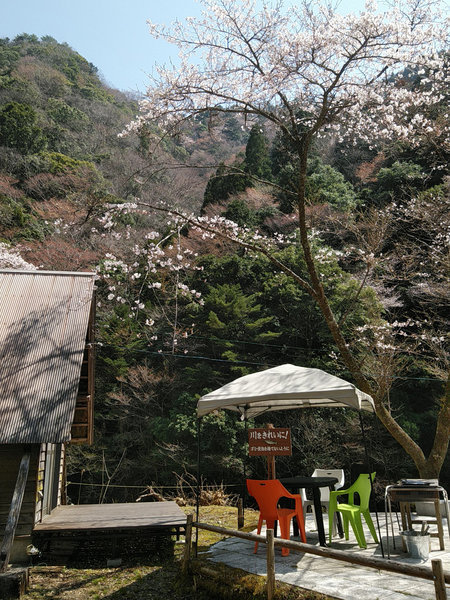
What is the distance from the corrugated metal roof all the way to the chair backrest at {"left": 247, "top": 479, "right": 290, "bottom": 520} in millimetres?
2291

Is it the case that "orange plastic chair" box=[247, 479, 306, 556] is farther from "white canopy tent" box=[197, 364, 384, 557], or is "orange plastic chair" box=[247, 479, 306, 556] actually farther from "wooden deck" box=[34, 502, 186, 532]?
"wooden deck" box=[34, 502, 186, 532]

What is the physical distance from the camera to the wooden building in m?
5.61

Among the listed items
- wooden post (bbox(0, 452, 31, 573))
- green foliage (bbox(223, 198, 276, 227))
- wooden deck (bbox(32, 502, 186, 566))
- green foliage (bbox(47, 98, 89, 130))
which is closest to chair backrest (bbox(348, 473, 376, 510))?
wooden deck (bbox(32, 502, 186, 566))

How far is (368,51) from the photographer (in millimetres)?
7305

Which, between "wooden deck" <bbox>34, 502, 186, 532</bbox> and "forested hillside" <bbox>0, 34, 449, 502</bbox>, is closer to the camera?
"wooden deck" <bbox>34, 502, 186, 532</bbox>

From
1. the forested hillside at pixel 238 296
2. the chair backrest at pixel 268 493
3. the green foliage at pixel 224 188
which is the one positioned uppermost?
the green foliage at pixel 224 188

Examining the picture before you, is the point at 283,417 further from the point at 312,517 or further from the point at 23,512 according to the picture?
the point at 23,512

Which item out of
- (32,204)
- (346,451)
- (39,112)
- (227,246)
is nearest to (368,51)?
(346,451)

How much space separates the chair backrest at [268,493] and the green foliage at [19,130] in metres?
25.5

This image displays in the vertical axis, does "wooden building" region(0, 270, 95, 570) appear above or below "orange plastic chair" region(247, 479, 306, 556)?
above

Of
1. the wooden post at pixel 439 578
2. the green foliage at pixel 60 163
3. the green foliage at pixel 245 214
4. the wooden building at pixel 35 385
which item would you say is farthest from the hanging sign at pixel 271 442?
the green foliage at pixel 60 163

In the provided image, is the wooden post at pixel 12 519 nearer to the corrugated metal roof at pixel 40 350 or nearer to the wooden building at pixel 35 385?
the wooden building at pixel 35 385

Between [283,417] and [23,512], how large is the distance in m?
9.30

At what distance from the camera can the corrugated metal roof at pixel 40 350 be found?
5.71 meters
